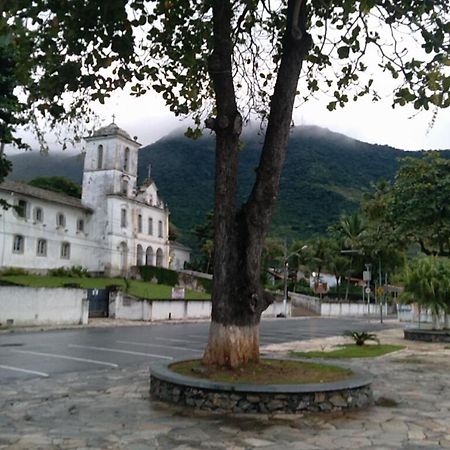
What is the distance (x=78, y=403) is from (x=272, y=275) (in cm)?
6479

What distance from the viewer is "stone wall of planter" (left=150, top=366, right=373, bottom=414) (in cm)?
720

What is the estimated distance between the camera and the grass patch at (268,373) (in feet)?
25.4

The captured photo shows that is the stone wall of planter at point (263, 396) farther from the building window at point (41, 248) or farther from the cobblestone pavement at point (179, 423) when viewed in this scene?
the building window at point (41, 248)

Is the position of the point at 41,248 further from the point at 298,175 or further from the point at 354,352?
the point at 298,175

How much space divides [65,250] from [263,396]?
47.2m

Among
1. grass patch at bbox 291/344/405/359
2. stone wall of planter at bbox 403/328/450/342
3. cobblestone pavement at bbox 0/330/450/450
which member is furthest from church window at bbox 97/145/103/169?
cobblestone pavement at bbox 0/330/450/450

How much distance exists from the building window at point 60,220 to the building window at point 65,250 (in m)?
1.74

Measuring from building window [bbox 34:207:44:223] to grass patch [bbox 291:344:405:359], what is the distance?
35676mm

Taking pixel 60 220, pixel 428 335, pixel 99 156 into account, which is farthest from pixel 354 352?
pixel 99 156

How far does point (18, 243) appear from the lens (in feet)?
150

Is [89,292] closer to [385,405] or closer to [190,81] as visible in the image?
[190,81]

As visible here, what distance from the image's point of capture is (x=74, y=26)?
8.37m

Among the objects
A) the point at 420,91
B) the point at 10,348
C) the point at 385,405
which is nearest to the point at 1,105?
the point at 10,348

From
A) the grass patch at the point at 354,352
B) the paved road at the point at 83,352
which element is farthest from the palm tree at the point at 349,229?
the grass patch at the point at 354,352
